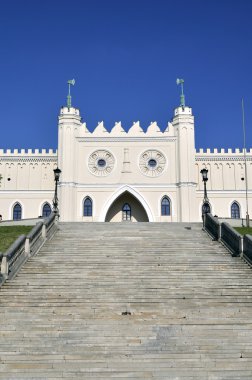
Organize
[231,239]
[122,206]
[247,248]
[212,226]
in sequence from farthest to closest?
[122,206]
[212,226]
[231,239]
[247,248]

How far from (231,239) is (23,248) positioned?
9201 mm

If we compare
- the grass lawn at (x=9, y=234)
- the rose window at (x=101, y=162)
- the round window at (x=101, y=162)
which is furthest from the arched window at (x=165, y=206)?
the grass lawn at (x=9, y=234)

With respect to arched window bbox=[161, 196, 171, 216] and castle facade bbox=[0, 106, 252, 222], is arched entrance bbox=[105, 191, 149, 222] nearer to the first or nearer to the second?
castle facade bbox=[0, 106, 252, 222]

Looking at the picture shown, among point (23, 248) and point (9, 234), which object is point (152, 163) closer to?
point (9, 234)

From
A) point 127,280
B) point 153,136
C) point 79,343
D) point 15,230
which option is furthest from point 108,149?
point 79,343

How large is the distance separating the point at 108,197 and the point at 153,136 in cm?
748

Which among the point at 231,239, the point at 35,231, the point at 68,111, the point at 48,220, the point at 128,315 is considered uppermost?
the point at 68,111

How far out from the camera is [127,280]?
58.1 ft

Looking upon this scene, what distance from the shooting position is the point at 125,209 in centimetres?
4712

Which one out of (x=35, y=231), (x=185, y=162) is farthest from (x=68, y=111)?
(x=35, y=231)

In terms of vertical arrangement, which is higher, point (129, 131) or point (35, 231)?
point (129, 131)

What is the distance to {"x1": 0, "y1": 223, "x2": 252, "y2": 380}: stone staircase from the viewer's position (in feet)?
40.2

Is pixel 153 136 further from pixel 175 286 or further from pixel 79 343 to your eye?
pixel 79 343

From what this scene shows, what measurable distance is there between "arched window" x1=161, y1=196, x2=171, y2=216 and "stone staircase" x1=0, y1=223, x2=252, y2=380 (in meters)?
23.6
